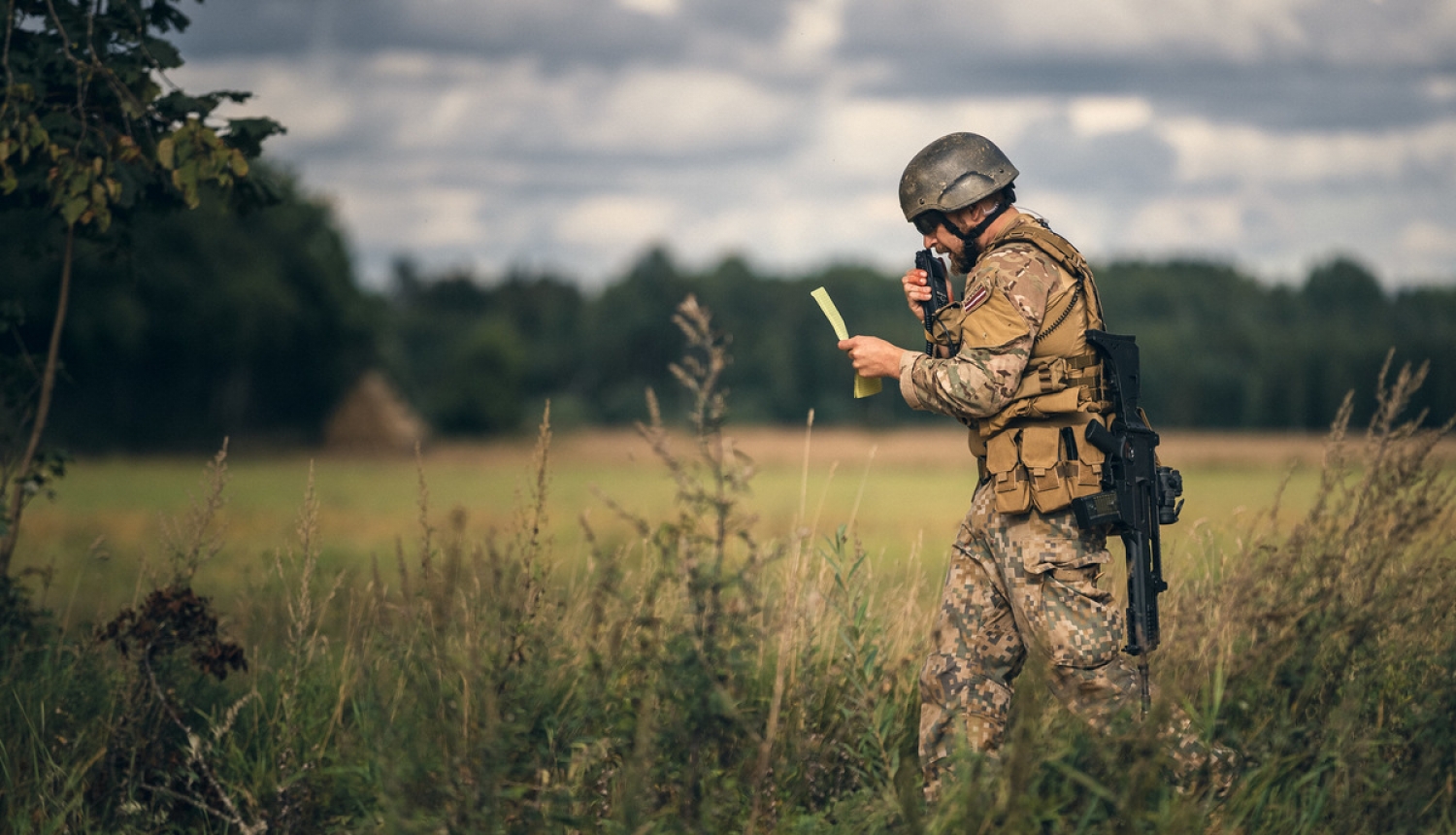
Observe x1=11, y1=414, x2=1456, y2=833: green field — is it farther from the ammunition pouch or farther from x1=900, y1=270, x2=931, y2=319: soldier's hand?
x1=900, y1=270, x2=931, y2=319: soldier's hand

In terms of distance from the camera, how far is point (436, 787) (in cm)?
327

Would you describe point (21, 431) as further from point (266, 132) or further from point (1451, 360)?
point (1451, 360)

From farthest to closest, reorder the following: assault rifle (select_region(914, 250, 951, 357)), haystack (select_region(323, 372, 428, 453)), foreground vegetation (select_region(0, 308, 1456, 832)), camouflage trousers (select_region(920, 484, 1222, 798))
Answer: haystack (select_region(323, 372, 428, 453)), assault rifle (select_region(914, 250, 951, 357)), camouflage trousers (select_region(920, 484, 1222, 798)), foreground vegetation (select_region(0, 308, 1456, 832))

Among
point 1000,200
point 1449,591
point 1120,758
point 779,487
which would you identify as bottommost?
point 779,487

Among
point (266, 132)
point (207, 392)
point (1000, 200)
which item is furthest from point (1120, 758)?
point (207, 392)

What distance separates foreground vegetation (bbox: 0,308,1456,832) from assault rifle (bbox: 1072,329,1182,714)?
199 mm

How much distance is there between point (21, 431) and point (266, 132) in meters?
1.96

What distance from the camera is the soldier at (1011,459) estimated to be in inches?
169

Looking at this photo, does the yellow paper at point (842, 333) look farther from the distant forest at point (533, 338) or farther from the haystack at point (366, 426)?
the haystack at point (366, 426)

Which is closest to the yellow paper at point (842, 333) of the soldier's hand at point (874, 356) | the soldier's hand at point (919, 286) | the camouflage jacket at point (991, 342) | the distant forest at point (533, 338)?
the soldier's hand at point (874, 356)

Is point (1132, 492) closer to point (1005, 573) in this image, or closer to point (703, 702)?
point (1005, 573)

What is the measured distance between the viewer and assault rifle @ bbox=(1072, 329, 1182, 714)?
4359 millimetres

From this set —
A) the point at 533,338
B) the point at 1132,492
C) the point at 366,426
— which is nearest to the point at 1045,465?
the point at 1132,492

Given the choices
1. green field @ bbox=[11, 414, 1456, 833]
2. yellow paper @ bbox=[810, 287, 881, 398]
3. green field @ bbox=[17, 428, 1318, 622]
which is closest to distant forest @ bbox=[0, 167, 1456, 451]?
green field @ bbox=[17, 428, 1318, 622]
